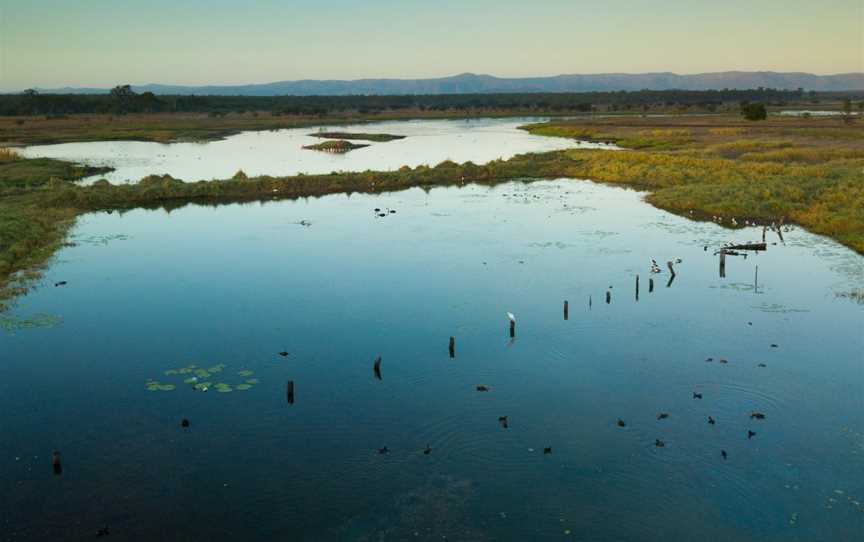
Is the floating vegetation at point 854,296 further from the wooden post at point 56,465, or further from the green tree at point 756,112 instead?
the green tree at point 756,112

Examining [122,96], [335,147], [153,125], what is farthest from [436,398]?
[122,96]

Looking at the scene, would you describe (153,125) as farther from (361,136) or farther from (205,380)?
(205,380)

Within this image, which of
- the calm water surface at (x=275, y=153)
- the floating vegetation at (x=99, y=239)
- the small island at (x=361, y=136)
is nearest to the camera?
the floating vegetation at (x=99, y=239)

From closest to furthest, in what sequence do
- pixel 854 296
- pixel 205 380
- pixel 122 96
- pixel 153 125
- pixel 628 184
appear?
pixel 205 380 → pixel 854 296 → pixel 628 184 → pixel 153 125 → pixel 122 96

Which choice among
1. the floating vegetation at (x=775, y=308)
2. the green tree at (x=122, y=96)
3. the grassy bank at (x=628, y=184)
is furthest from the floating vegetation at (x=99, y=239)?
the green tree at (x=122, y=96)

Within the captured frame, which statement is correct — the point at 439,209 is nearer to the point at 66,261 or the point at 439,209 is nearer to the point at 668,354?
the point at 66,261

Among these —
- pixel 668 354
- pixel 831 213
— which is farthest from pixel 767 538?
pixel 831 213
